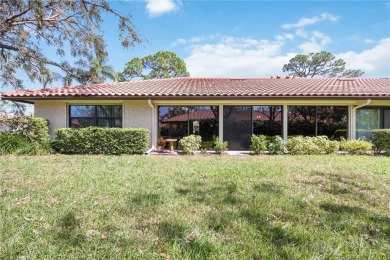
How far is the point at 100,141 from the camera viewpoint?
36.5 feet

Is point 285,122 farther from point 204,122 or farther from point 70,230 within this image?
point 70,230

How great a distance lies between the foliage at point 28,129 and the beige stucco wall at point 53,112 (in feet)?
4.58

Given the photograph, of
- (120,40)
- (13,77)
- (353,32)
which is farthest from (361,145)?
(13,77)

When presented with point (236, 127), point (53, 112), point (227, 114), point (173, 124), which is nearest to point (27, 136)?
point (53, 112)

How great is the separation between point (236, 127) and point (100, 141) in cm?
661

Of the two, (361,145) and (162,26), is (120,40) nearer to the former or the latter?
(162,26)

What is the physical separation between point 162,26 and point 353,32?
8.82 meters

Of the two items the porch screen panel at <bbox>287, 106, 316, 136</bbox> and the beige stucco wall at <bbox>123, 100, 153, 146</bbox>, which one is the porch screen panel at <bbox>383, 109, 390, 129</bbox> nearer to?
the porch screen panel at <bbox>287, 106, 316, 136</bbox>

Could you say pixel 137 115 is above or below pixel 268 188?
above

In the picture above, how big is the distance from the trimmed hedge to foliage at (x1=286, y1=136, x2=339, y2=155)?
6.81 metres

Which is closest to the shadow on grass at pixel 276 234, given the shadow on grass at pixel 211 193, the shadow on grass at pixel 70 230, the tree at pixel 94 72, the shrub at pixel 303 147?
the shadow on grass at pixel 211 193

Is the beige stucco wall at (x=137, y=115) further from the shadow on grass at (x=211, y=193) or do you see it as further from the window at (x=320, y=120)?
the shadow on grass at (x=211, y=193)

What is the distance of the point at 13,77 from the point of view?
16.5m

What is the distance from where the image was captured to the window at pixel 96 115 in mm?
13016
